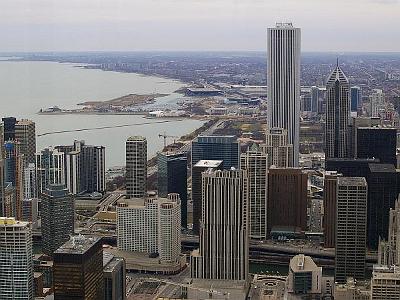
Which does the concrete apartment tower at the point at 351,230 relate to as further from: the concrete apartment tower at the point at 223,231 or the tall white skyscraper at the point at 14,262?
the tall white skyscraper at the point at 14,262

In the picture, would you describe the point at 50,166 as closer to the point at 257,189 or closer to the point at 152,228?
the point at 152,228

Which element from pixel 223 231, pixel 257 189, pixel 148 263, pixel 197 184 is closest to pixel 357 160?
pixel 257 189

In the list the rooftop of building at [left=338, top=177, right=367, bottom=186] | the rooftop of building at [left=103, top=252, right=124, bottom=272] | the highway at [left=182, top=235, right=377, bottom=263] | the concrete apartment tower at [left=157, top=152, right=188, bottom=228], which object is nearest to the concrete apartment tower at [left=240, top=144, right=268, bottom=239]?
the highway at [left=182, top=235, right=377, bottom=263]

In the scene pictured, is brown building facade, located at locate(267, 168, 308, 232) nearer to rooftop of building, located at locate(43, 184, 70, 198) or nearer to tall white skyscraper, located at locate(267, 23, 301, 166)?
rooftop of building, located at locate(43, 184, 70, 198)

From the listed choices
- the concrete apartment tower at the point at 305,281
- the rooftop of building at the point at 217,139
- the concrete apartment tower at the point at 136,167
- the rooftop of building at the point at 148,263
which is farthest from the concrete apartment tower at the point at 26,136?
the concrete apartment tower at the point at 305,281

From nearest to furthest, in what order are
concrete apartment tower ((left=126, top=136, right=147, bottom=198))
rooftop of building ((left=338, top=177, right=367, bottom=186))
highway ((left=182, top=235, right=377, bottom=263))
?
rooftop of building ((left=338, top=177, right=367, bottom=186))
highway ((left=182, top=235, right=377, bottom=263))
concrete apartment tower ((left=126, top=136, right=147, bottom=198))
